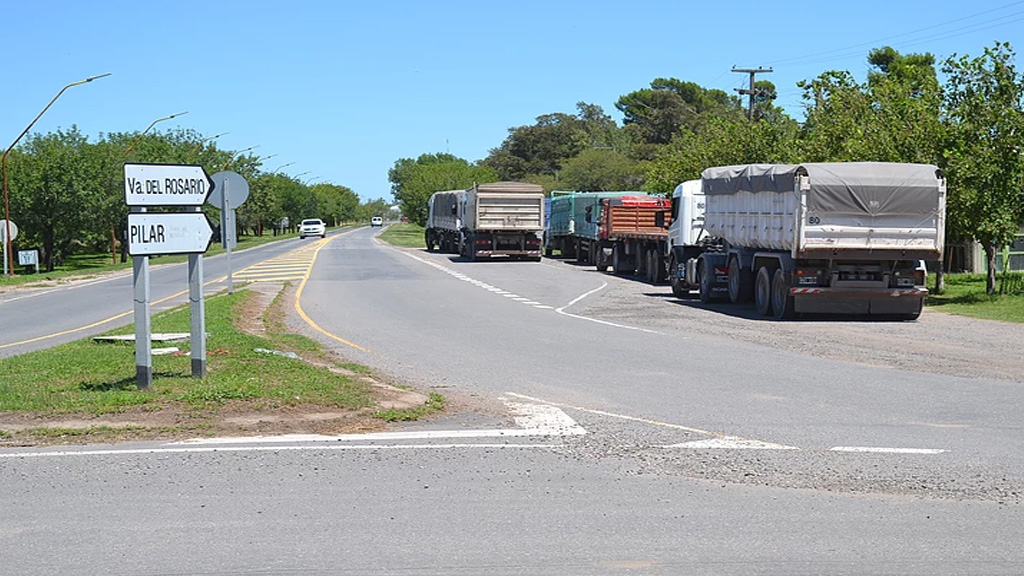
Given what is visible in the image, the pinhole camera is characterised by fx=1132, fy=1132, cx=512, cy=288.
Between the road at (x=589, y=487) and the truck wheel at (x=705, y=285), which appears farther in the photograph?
the truck wheel at (x=705, y=285)

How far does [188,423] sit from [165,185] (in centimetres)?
272

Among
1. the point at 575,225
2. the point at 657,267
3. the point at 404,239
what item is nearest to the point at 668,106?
the point at 404,239

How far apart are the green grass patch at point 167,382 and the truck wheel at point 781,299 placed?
10481mm

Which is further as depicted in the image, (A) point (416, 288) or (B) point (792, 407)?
(A) point (416, 288)

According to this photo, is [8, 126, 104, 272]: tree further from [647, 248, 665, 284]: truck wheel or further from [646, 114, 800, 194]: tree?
[647, 248, 665, 284]: truck wheel

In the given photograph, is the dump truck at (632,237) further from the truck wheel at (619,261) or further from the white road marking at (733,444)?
the white road marking at (733,444)

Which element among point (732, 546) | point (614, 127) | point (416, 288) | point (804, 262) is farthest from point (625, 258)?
point (614, 127)

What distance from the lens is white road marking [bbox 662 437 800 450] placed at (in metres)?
8.95

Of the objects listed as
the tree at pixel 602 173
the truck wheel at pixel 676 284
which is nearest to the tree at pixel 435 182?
the tree at pixel 602 173

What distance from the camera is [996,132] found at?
26250 millimetres

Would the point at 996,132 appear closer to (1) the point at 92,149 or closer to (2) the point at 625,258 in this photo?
(2) the point at 625,258

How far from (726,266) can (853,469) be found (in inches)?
731

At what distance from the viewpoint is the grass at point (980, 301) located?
23267 mm

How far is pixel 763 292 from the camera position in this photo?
23.2 metres
